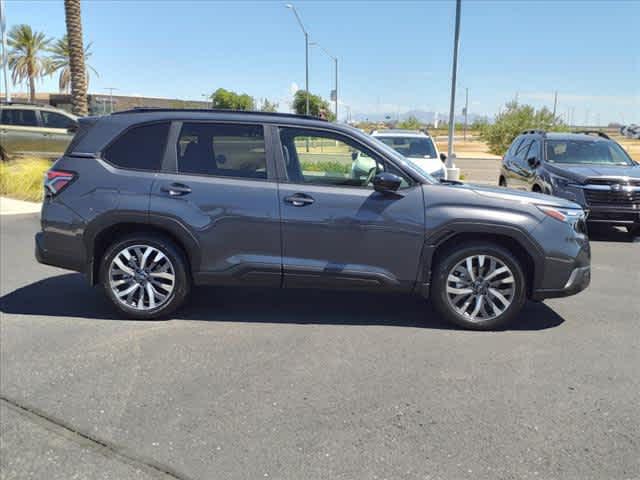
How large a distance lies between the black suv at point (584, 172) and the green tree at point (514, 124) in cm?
2624

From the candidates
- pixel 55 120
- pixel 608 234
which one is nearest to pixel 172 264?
pixel 608 234

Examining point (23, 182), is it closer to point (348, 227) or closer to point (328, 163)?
point (328, 163)

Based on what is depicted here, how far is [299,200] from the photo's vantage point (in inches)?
197

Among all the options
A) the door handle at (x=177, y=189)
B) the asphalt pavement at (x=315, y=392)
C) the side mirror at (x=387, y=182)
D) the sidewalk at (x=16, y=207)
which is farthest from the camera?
the sidewalk at (x=16, y=207)

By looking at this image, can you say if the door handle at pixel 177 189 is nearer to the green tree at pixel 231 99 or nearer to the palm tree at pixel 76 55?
the palm tree at pixel 76 55

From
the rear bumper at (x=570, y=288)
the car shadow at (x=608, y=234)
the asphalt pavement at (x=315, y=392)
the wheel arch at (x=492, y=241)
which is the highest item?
the wheel arch at (x=492, y=241)

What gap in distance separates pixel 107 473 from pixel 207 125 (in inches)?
125

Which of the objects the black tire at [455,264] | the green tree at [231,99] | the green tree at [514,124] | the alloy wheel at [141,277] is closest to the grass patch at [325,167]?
the black tire at [455,264]

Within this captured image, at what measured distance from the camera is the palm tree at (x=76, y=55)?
59.0 ft

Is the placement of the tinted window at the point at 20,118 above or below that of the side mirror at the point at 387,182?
above

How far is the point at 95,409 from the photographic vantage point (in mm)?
3639

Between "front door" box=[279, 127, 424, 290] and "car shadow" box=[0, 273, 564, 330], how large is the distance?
0.48m

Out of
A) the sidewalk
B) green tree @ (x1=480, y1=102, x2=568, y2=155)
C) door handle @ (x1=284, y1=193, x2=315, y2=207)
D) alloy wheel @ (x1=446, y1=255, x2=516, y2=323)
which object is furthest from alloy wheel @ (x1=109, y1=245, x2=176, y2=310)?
green tree @ (x1=480, y1=102, x2=568, y2=155)

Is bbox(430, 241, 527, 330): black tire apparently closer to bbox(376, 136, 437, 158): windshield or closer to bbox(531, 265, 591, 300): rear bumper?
bbox(531, 265, 591, 300): rear bumper
